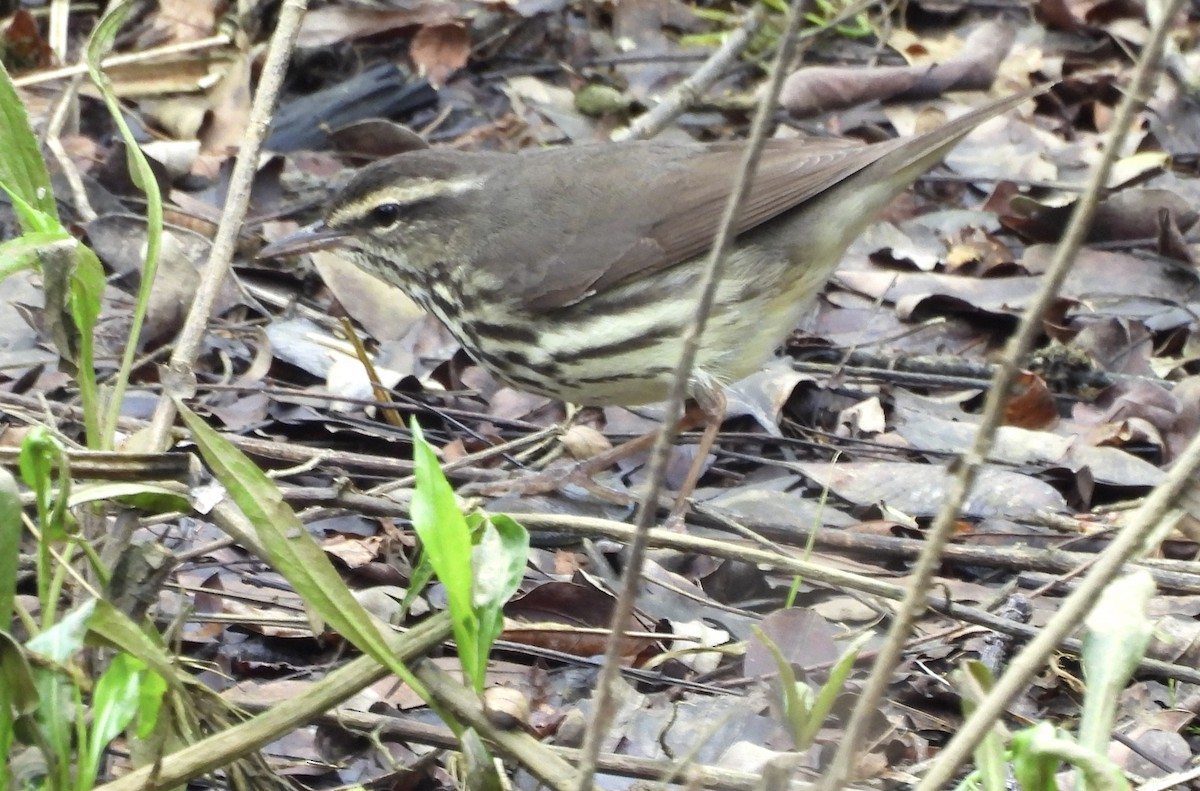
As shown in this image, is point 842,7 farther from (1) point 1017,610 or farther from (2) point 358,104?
(1) point 1017,610

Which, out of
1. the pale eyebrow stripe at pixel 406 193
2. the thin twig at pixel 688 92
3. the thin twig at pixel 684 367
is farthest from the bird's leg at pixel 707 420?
the thin twig at pixel 684 367

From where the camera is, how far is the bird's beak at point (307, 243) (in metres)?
4.68

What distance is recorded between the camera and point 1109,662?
208 centimetres

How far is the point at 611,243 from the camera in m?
4.44

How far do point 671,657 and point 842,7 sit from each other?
15.7 ft

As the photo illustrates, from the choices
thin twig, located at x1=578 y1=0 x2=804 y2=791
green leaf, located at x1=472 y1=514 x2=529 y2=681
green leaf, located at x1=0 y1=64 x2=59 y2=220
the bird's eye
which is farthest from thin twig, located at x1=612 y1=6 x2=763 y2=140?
thin twig, located at x1=578 y1=0 x2=804 y2=791

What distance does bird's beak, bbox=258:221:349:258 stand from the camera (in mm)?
4676

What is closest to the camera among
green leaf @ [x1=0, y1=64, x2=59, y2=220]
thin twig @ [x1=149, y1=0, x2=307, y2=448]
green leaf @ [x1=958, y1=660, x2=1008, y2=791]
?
green leaf @ [x1=958, y1=660, x2=1008, y2=791]

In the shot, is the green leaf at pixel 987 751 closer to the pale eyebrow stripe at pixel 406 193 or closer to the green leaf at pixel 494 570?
the green leaf at pixel 494 570

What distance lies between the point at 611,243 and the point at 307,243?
1010 millimetres

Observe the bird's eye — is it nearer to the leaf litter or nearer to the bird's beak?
the bird's beak

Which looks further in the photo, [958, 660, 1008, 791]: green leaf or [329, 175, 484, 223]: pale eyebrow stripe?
[329, 175, 484, 223]: pale eyebrow stripe

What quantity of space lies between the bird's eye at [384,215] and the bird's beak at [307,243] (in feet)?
0.37

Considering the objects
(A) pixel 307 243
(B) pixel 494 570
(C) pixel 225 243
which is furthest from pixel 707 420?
(B) pixel 494 570
